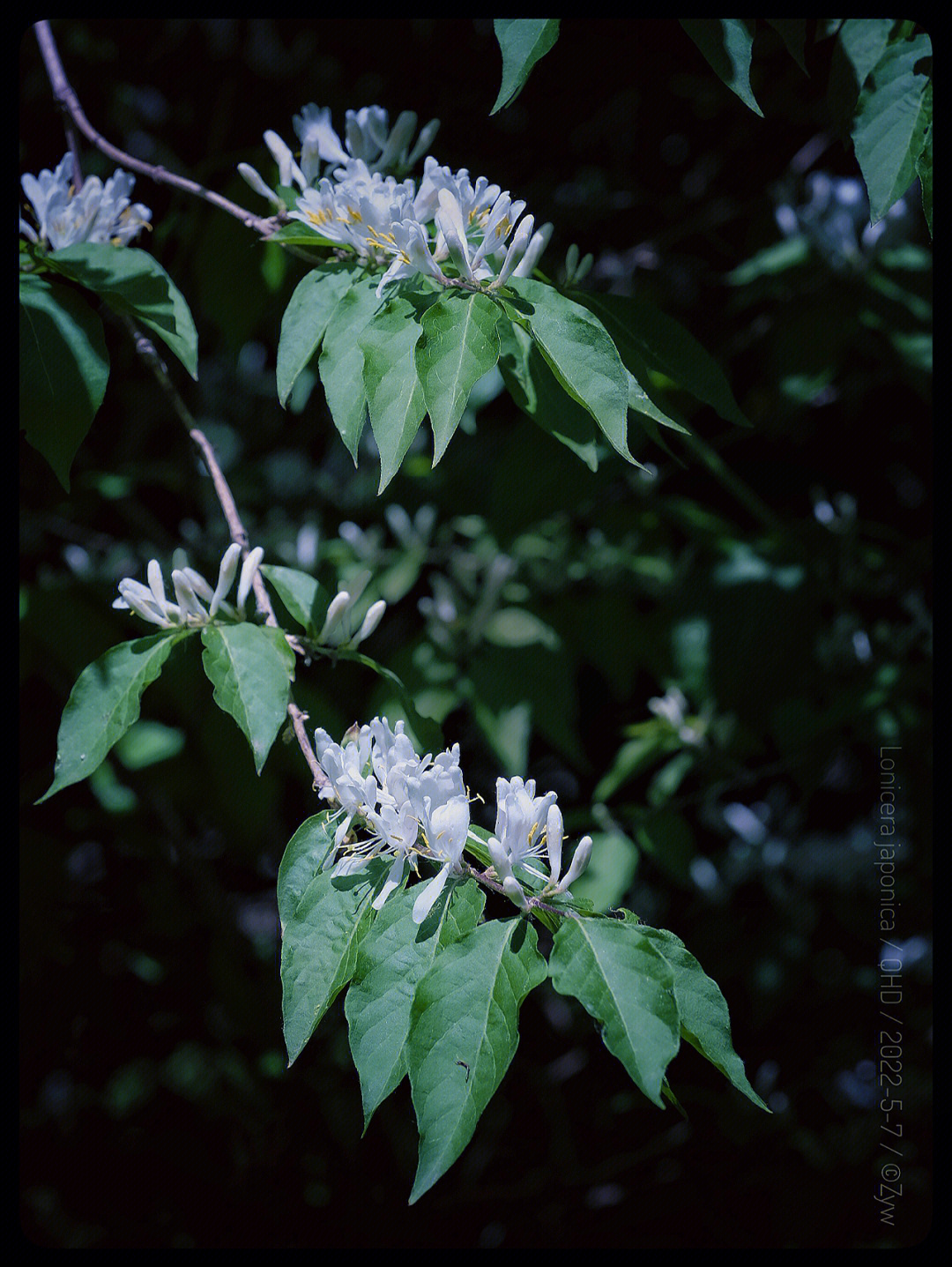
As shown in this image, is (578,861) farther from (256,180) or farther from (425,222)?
(256,180)

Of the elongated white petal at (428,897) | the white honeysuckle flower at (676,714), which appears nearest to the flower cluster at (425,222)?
the elongated white petal at (428,897)

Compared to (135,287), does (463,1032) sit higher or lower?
lower

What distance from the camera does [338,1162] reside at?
2410 millimetres

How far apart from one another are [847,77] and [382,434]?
2.65 ft

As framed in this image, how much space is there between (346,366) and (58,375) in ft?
1.24

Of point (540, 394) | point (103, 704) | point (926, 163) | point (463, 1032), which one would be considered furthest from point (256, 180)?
point (463, 1032)

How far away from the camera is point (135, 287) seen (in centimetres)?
119

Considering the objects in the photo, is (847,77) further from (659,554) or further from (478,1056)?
(478,1056)

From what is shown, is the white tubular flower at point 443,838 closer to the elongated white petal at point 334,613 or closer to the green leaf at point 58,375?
the elongated white petal at point 334,613

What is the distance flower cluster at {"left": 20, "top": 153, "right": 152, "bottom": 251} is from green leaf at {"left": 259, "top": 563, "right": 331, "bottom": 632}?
1.79 feet

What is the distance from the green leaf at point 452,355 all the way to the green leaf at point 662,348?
9.7 inches

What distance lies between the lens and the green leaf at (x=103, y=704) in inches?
38.8

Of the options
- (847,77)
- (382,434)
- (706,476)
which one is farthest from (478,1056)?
(706,476)

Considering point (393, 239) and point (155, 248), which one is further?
point (155, 248)
